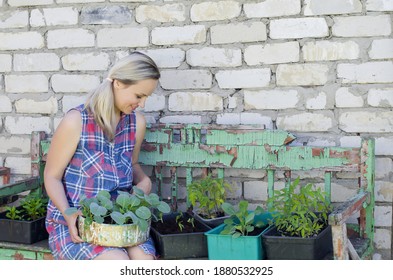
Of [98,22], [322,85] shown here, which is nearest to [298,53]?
[322,85]

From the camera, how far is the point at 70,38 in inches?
155

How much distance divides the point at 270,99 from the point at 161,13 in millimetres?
824

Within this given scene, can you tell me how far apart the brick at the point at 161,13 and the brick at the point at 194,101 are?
1.45 ft

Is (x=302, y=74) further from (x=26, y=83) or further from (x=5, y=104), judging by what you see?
(x=5, y=104)

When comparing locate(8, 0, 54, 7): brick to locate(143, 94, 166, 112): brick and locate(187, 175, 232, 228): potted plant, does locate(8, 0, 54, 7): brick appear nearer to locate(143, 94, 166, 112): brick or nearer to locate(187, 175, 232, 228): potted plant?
locate(143, 94, 166, 112): brick

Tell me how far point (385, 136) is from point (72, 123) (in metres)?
1.67

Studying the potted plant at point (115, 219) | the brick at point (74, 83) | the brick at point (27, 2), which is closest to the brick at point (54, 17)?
the brick at point (27, 2)

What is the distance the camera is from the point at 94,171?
11.0 ft

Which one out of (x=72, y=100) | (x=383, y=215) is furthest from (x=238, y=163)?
(x=72, y=100)

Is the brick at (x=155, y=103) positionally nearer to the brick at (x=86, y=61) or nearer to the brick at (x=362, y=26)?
the brick at (x=86, y=61)

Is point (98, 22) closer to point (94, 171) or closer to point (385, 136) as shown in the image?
point (94, 171)

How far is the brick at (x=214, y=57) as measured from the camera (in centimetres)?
365

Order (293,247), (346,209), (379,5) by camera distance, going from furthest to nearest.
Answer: (379,5)
(293,247)
(346,209)

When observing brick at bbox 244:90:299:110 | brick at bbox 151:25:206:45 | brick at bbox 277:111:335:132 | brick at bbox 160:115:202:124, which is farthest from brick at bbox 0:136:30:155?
brick at bbox 277:111:335:132
